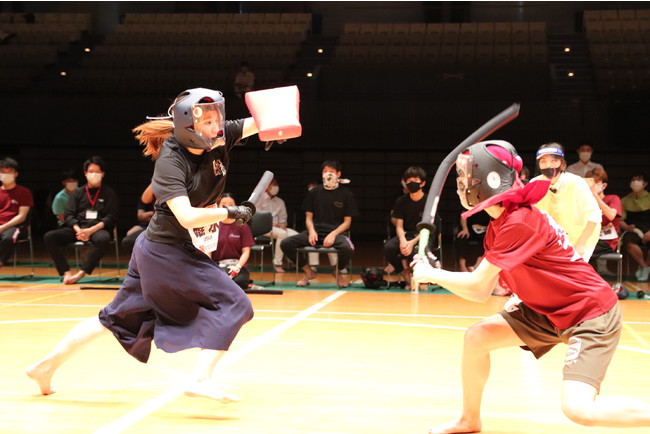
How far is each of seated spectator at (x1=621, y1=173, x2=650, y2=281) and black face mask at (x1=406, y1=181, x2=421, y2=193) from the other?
126 inches

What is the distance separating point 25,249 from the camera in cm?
1378

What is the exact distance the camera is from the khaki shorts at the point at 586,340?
2.69 metres

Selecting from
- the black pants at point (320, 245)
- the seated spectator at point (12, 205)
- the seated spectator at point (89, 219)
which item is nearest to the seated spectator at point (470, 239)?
the black pants at point (320, 245)

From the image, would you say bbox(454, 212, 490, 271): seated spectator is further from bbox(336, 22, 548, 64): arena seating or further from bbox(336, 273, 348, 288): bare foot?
bbox(336, 22, 548, 64): arena seating

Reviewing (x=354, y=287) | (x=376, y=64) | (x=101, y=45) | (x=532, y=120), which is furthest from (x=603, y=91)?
(x=101, y=45)

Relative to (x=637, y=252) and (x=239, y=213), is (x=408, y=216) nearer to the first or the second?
(x=637, y=252)

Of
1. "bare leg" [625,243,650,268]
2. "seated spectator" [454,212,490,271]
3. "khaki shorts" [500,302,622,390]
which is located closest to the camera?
"khaki shorts" [500,302,622,390]

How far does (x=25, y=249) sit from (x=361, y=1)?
474 inches

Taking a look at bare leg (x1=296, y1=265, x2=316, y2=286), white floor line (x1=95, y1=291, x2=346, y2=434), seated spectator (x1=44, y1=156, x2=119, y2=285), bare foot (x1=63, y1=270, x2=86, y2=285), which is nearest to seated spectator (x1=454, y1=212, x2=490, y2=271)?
bare leg (x1=296, y1=265, x2=316, y2=286)

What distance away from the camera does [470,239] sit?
378 inches

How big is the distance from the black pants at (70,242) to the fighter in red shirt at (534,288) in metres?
6.63

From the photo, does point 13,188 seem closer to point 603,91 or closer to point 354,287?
point 354,287

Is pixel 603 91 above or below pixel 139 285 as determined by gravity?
above

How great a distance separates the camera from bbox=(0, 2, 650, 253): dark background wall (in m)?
13.6
